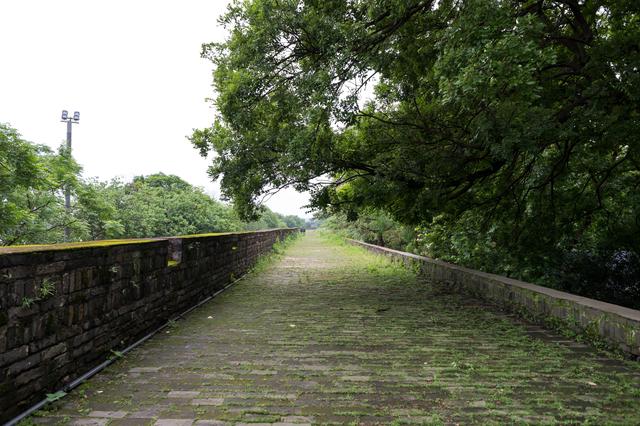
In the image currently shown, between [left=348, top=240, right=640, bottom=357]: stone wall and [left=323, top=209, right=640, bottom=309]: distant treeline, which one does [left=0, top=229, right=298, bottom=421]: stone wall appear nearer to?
[left=348, top=240, right=640, bottom=357]: stone wall

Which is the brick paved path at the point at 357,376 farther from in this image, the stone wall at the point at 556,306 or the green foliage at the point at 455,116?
the green foliage at the point at 455,116

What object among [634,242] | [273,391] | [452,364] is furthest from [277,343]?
[634,242]

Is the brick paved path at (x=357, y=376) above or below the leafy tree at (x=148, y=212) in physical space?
below

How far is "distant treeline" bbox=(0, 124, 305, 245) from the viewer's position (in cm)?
1188

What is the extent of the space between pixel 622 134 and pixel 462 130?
2400 millimetres

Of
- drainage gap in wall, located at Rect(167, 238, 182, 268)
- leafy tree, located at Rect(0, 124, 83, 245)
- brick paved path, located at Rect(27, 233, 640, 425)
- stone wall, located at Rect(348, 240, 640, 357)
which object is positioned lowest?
brick paved path, located at Rect(27, 233, 640, 425)

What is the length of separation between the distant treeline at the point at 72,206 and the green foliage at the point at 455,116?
8.39ft

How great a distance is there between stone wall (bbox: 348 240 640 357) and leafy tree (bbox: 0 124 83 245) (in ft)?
37.5

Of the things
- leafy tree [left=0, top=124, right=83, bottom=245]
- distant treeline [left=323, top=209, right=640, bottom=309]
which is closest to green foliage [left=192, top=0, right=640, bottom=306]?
distant treeline [left=323, top=209, right=640, bottom=309]

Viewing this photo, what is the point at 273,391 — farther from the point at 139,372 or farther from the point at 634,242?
the point at 634,242

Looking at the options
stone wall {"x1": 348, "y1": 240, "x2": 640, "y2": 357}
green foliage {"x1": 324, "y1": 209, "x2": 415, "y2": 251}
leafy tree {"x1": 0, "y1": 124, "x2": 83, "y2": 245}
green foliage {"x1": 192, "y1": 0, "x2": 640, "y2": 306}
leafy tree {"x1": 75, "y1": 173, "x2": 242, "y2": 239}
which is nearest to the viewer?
stone wall {"x1": 348, "y1": 240, "x2": 640, "y2": 357}

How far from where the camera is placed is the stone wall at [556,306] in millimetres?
4312

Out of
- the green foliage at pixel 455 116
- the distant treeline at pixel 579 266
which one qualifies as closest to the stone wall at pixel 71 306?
the green foliage at pixel 455 116

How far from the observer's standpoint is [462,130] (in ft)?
A: 24.0
